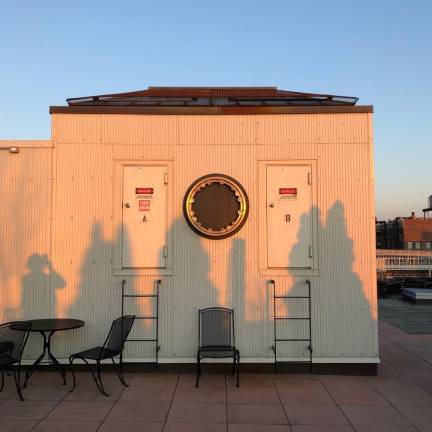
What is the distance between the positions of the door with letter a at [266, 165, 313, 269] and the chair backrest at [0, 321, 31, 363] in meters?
3.51

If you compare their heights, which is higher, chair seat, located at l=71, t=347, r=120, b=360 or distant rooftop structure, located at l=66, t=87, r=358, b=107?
distant rooftop structure, located at l=66, t=87, r=358, b=107

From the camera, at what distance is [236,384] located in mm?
6203

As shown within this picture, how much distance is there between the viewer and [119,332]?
6.40m

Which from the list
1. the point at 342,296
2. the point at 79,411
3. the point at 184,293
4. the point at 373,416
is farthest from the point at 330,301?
the point at 79,411

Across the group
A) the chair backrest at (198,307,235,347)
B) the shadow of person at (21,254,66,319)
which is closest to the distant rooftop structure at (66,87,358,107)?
the shadow of person at (21,254,66,319)

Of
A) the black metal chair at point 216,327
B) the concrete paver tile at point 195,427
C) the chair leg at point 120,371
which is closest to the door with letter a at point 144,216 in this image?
the black metal chair at point 216,327

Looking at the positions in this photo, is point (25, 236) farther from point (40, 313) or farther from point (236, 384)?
point (236, 384)

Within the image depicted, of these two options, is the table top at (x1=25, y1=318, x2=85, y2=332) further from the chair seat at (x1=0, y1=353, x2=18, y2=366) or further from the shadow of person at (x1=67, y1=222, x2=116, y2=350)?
the chair seat at (x1=0, y1=353, x2=18, y2=366)

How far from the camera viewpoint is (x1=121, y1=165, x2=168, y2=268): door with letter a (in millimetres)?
6918

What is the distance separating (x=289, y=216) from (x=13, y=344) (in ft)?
14.0

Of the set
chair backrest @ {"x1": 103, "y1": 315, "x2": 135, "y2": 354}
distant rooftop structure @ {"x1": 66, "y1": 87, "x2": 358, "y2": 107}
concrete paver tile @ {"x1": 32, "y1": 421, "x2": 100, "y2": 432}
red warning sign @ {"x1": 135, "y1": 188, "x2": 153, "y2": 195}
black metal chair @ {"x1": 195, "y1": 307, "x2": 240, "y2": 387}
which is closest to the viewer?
concrete paver tile @ {"x1": 32, "y1": 421, "x2": 100, "y2": 432}

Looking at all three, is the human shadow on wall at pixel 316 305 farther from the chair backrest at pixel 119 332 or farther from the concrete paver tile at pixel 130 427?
the concrete paver tile at pixel 130 427

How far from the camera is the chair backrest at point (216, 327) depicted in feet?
22.2

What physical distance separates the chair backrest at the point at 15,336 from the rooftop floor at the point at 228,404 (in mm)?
435
